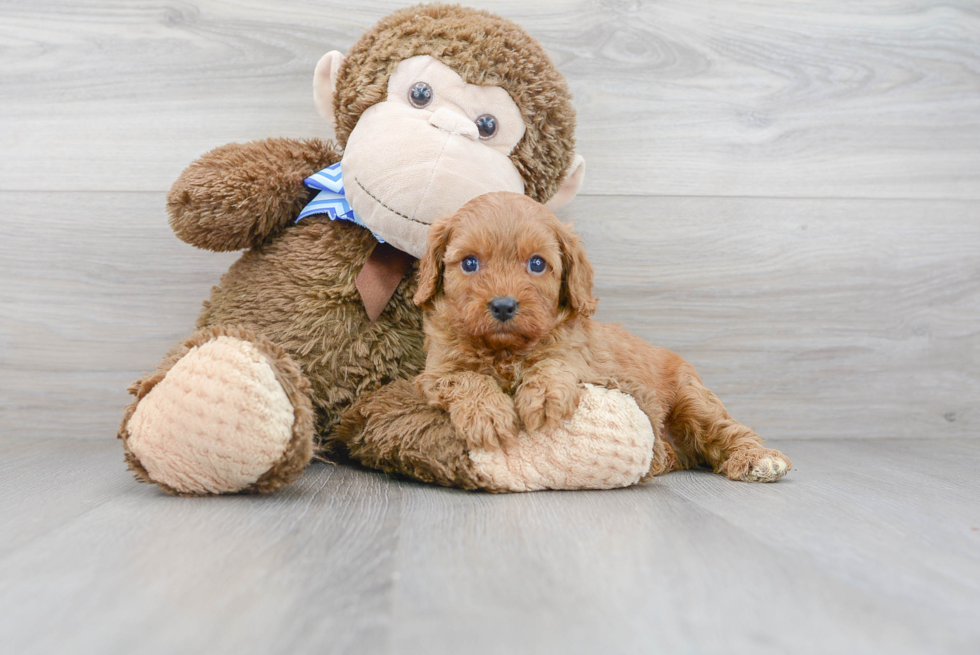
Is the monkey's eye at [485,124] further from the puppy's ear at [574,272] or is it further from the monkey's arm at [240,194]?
the monkey's arm at [240,194]

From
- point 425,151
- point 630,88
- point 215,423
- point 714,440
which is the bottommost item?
point 714,440

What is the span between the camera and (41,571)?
0.74 metres

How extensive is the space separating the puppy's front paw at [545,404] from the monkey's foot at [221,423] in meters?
A: 0.32

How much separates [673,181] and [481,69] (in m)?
0.67

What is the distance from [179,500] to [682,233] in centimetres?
126

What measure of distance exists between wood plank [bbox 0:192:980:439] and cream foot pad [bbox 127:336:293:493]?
2.32 feet

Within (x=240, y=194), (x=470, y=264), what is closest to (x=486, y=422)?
(x=470, y=264)

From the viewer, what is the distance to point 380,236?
1.28m

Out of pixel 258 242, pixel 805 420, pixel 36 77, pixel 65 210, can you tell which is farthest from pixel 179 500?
pixel 805 420

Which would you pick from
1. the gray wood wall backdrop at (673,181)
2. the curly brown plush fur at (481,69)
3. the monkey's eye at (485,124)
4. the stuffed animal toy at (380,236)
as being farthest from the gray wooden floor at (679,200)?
the monkey's eye at (485,124)

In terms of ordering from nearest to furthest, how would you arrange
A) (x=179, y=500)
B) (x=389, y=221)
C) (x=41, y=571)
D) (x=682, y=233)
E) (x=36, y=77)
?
(x=41, y=571)
(x=179, y=500)
(x=389, y=221)
(x=36, y=77)
(x=682, y=233)

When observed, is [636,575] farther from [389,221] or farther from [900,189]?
[900,189]

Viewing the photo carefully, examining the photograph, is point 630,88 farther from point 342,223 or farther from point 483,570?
point 483,570

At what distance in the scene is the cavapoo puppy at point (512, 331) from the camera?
1.08 metres
